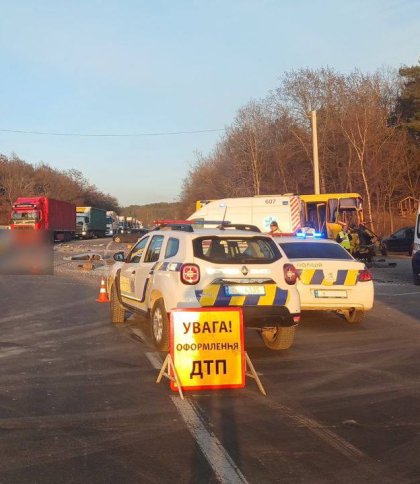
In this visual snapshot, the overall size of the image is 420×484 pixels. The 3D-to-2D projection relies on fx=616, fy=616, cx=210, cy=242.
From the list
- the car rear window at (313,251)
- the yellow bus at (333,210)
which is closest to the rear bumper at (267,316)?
the car rear window at (313,251)

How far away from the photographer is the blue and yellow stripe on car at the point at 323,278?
1043 cm

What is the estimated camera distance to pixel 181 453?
14.8ft

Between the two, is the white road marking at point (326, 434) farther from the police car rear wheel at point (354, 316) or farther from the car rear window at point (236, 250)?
the police car rear wheel at point (354, 316)

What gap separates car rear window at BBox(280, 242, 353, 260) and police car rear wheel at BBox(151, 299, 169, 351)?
337cm

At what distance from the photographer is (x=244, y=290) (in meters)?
7.91

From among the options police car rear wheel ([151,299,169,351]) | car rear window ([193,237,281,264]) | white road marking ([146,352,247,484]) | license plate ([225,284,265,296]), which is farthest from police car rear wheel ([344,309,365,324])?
white road marking ([146,352,247,484])

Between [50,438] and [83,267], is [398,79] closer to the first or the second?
[83,267]

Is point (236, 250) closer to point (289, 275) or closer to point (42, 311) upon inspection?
point (289, 275)

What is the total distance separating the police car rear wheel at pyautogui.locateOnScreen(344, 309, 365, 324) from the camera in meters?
10.9

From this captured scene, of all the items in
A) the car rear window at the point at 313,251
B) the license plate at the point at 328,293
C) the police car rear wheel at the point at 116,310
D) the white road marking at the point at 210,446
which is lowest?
the white road marking at the point at 210,446

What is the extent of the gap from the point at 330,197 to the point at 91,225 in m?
41.5

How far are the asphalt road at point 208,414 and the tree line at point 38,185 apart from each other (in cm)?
7030

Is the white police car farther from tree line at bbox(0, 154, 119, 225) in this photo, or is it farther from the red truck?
tree line at bbox(0, 154, 119, 225)

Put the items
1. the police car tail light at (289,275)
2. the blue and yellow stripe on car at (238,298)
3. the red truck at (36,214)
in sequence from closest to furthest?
the blue and yellow stripe on car at (238,298), the police car tail light at (289,275), the red truck at (36,214)
